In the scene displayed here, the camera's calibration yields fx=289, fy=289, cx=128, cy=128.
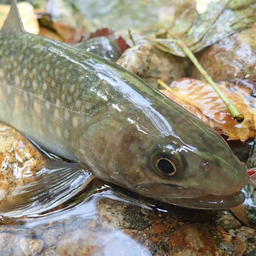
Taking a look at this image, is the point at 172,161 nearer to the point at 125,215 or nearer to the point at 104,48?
the point at 125,215

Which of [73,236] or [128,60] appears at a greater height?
[128,60]

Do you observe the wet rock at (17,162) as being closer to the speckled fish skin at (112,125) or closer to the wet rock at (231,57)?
the speckled fish skin at (112,125)

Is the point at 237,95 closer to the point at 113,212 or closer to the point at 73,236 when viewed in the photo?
the point at 113,212

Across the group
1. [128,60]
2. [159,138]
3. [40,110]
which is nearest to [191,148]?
[159,138]

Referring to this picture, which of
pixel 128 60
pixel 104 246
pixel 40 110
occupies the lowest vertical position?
pixel 104 246

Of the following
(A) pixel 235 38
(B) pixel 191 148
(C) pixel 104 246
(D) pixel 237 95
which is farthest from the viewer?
(A) pixel 235 38
